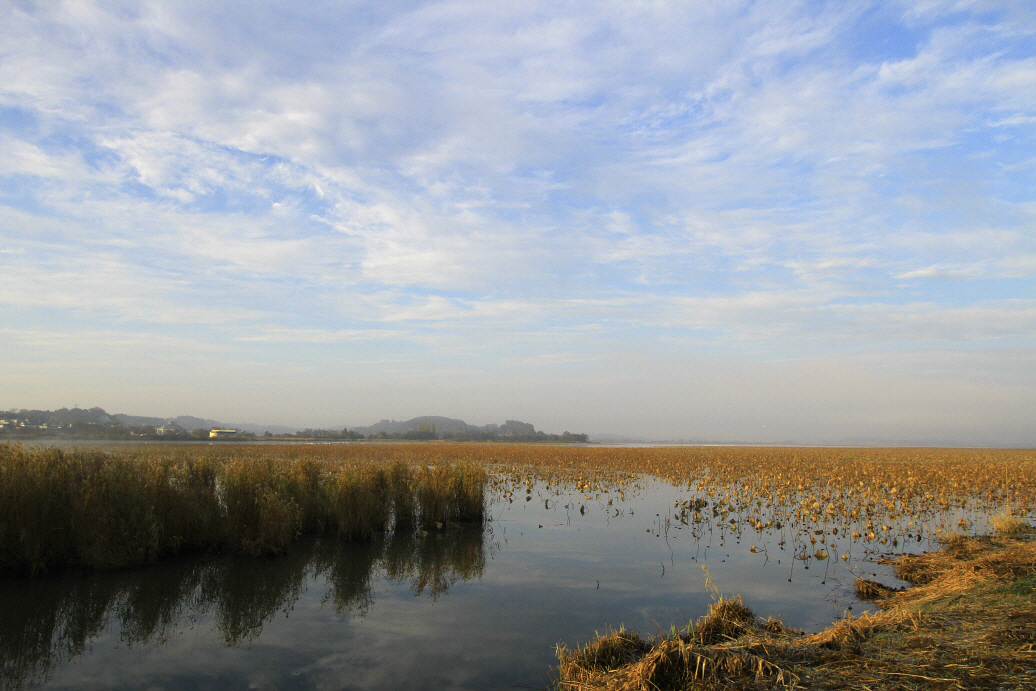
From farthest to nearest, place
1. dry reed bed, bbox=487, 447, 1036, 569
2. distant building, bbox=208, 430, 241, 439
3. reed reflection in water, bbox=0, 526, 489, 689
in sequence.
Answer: distant building, bbox=208, 430, 241, 439 < dry reed bed, bbox=487, 447, 1036, 569 < reed reflection in water, bbox=0, 526, 489, 689

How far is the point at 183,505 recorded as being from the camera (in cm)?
1060

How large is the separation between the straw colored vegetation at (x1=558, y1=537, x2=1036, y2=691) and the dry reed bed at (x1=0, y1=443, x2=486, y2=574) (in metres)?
7.78

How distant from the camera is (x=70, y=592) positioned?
819 cm

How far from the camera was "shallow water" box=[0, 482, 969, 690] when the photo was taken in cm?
597

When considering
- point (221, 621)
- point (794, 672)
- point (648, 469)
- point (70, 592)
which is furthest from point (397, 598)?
point (648, 469)

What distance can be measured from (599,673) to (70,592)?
26.1 feet

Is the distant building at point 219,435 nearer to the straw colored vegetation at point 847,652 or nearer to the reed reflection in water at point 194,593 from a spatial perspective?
the reed reflection in water at point 194,593

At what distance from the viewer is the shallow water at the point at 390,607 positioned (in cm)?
597

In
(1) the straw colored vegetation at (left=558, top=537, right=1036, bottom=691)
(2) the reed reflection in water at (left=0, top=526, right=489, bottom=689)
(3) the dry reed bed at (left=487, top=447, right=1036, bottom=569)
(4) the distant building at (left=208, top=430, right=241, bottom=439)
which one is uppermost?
(1) the straw colored vegetation at (left=558, top=537, right=1036, bottom=691)

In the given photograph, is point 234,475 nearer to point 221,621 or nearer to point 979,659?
point 221,621

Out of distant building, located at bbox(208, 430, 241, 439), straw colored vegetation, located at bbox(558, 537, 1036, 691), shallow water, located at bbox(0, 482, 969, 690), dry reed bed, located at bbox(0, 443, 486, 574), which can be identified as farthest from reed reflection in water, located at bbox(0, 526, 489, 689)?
distant building, located at bbox(208, 430, 241, 439)

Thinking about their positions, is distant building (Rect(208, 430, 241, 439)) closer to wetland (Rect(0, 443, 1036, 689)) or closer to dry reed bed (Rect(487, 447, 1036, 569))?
dry reed bed (Rect(487, 447, 1036, 569))

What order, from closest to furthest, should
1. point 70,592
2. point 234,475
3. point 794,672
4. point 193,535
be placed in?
1. point 794,672
2. point 70,592
3. point 193,535
4. point 234,475

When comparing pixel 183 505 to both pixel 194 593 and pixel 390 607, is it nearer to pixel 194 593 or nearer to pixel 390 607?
pixel 194 593
